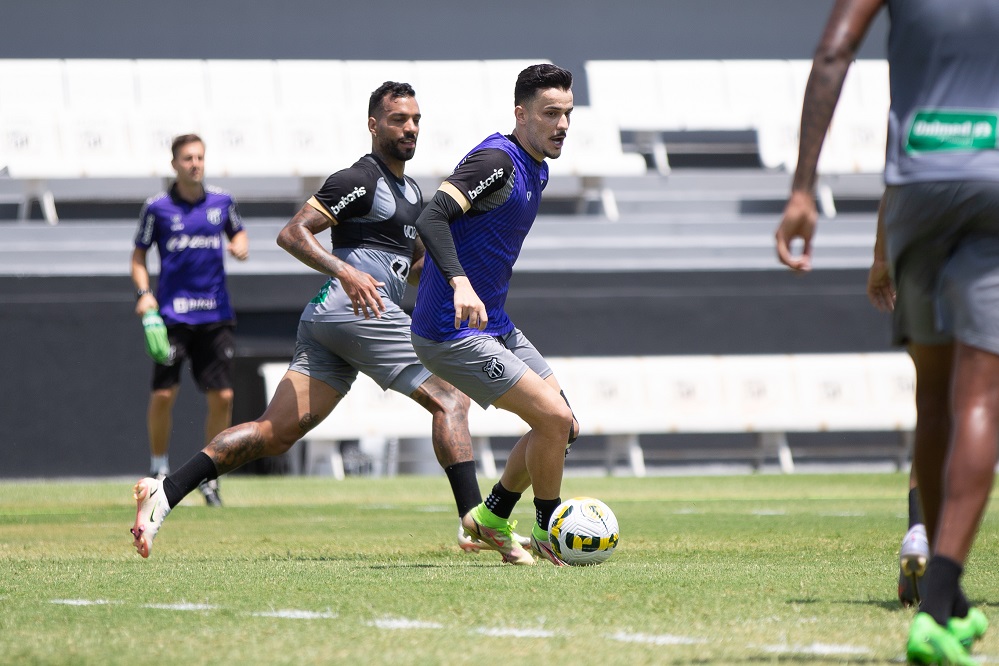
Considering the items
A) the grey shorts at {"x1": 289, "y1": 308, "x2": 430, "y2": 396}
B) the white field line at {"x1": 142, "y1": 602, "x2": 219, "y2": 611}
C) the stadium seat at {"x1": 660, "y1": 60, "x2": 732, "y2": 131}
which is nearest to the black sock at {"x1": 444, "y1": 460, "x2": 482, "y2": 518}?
the grey shorts at {"x1": 289, "y1": 308, "x2": 430, "y2": 396}

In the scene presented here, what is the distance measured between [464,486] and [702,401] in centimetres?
933

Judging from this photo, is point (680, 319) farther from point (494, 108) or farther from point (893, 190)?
point (893, 190)

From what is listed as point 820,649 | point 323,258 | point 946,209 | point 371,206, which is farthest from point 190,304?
point 946,209

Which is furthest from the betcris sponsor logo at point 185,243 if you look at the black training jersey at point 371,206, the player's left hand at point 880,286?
the player's left hand at point 880,286

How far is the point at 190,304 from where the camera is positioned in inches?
379

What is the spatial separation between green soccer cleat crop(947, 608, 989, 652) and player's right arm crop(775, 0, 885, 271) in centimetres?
85

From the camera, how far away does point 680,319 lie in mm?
15781

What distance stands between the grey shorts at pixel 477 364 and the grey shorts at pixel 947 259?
2.25m

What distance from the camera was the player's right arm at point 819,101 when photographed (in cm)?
320

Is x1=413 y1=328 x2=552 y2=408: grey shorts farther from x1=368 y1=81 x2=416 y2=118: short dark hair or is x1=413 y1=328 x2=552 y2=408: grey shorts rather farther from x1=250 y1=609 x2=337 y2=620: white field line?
x1=250 y1=609 x2=337 y2=620: white field line

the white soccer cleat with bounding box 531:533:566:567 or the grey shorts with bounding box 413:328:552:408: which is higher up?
the grey shorts with bounding box 413:328:552:408

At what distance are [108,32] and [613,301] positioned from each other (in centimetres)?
953

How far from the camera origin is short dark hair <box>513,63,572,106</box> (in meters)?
5.50

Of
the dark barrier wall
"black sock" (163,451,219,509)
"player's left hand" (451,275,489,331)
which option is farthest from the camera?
the dark barrier wall
